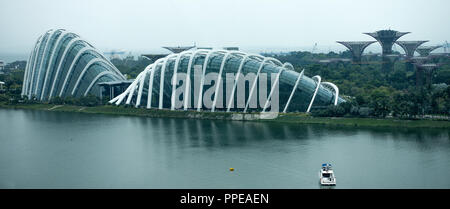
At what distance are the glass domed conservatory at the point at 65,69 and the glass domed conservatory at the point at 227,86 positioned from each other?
568 cm

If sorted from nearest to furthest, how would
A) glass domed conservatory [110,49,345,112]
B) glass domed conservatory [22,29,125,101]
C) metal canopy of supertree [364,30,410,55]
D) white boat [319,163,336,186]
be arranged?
white boat [319,163,336,186] → glass domed conservatory [110,49,345,112] → glass domed conservatory [22,29,125,101] → metal canopy of supertree [364,30,410,55]

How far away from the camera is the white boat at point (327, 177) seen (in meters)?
19.6

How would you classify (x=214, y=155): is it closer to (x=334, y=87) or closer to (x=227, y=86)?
(x=227, y=86)

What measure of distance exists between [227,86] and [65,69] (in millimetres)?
13968

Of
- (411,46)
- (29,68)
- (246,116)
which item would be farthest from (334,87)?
(411,46)

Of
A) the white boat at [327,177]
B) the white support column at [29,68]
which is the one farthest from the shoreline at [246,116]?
the white boat at [327,177]

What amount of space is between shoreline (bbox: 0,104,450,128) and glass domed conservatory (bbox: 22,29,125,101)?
2.46m

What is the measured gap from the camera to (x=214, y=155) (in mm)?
24250

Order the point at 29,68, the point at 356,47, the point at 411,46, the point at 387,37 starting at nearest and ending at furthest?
the point at 29,68 → the point at 387,37 → the point at 411,46 → the point at 356,47

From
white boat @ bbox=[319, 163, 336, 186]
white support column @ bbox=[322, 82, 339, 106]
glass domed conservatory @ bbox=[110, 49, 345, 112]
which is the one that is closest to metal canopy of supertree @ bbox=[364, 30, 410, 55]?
white support column @ bbox=[322, 82, 339, 106]

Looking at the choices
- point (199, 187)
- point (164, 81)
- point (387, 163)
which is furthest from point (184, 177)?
point (164, 81)

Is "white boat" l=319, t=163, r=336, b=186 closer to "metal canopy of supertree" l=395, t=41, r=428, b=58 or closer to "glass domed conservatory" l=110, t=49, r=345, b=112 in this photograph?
"glass domed conservatory" l=110, t=49, r=345, b=112

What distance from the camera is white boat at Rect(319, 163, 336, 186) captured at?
1962cm

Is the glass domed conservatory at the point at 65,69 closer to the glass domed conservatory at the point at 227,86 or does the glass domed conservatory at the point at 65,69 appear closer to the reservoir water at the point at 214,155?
the glass domed conservatory at the point at 227,86
